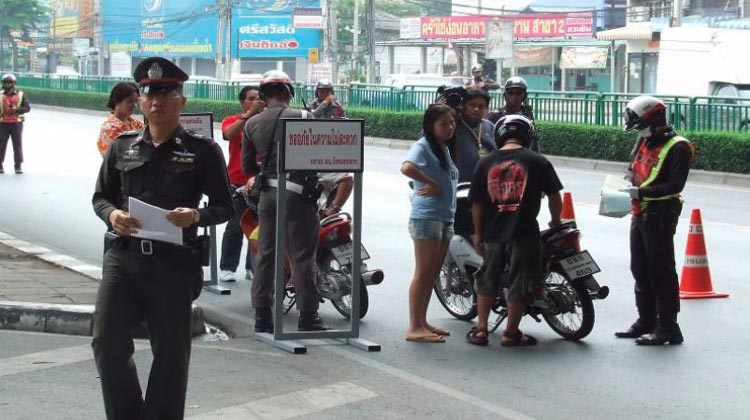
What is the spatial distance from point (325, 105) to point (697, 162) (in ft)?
24.0

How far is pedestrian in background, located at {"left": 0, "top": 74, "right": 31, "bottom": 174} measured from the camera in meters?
21.9

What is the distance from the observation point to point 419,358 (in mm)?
8117

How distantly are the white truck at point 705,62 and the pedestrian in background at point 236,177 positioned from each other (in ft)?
69.5

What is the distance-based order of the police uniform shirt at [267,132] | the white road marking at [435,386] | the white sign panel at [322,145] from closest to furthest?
the white road marking at [435,386]
the white sign panel at [322,145]
the police uniform shirt at [267,132]

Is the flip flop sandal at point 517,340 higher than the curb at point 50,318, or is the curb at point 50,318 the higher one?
the curb at point 50,318

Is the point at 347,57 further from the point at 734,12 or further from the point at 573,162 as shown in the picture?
the point at 573,162

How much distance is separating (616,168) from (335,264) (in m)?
15.3

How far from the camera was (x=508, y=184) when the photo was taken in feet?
27.0

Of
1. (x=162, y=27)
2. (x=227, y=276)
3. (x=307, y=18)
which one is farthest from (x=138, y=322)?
(x=162, y=27)

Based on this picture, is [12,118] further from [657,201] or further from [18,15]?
[18,15]

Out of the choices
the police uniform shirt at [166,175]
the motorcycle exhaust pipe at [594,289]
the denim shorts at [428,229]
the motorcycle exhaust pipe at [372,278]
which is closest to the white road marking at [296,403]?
the police uniform shirt at [166,175]

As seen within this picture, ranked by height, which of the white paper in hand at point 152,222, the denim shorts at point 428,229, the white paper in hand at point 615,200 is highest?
the white paper in hand at point 152,222

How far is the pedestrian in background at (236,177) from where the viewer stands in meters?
10.4

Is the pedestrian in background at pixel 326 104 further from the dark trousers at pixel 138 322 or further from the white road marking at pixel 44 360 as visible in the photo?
the dark trousers at pixel 138 322
